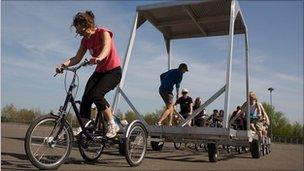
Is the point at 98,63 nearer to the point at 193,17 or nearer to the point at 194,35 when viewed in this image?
the point at 193,17

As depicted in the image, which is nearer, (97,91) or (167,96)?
(97,91)

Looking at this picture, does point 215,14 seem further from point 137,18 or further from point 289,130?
point 289,130

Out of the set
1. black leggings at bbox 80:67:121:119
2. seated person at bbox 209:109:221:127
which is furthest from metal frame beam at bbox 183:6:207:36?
black leggings at bbox 80:67:121:119

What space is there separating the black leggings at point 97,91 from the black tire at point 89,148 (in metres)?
0.37

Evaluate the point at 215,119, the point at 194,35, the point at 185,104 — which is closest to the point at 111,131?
the point at 185,104

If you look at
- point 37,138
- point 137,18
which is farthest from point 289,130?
point 37,138

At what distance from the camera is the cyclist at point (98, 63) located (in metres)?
6.37

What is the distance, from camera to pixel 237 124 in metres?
14.4

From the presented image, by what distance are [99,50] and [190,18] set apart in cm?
553

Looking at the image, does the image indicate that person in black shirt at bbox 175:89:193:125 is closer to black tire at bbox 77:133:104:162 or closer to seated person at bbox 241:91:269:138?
→ seated person at bbox 241:91:269:138

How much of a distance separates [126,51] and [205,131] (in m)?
3.12

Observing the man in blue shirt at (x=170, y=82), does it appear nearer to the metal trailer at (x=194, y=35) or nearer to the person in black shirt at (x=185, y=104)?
the metal trailer at (x=194, y=35)

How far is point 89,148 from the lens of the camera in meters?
6.79

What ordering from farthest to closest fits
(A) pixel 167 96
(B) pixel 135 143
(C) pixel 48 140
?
(A) pixel 167 96
(B) pixel 135 143
(C) pixel 48 140
